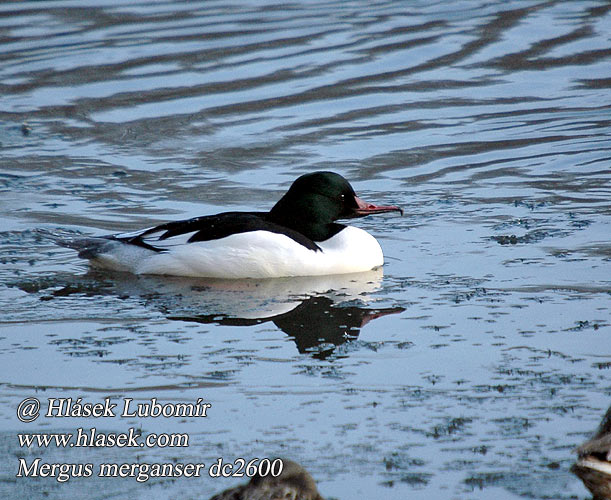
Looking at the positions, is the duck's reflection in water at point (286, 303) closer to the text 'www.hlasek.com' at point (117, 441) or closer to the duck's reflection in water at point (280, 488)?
the text 'www.hlasek.com' at point (117, 441)

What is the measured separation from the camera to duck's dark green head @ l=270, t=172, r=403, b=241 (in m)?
8.98

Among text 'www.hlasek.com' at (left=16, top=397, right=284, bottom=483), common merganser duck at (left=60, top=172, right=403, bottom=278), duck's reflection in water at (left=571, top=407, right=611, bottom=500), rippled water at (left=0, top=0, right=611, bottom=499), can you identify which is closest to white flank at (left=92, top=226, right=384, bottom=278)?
common merganser duck at (left=60, top=172, right=403, bottom=278)

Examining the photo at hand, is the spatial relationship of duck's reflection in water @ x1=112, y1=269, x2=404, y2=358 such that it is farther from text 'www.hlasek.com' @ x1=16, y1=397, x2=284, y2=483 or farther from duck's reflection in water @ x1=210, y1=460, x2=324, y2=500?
duck's reflection in water @ x1=210, y1=460, x2=324, y2=500

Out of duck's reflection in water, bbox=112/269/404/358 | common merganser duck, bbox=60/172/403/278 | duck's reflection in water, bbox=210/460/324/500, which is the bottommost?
duck's reflection in water, bbox=112/269/404/358

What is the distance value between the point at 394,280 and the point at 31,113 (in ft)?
23.2

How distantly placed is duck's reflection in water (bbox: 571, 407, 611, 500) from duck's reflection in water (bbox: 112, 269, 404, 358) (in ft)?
6.59

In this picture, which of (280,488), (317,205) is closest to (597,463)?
(280,488)

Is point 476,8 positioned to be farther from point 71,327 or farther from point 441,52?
point 71,327

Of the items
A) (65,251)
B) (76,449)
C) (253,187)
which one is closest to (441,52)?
(253,187)

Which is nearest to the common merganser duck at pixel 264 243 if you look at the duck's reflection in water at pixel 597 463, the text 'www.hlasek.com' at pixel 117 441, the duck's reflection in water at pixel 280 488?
the text 'www.hlasek.com' at pixel 117 441

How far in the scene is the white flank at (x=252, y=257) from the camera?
8633 mm

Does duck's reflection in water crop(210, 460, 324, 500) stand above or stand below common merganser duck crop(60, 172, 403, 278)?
above

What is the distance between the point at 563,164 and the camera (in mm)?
11805

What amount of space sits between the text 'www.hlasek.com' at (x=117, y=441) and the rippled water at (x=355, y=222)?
0.07 meters
